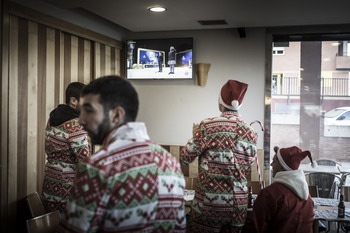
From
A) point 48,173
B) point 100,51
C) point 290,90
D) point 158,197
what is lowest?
point 48,173

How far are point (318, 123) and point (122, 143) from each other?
388 centimetres

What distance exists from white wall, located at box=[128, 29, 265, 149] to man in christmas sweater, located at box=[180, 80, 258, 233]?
2.04 metres

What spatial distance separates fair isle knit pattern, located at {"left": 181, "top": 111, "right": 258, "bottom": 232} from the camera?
8.11 ft

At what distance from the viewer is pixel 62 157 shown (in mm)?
2680

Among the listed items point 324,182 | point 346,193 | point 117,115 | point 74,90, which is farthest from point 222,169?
point 324,182

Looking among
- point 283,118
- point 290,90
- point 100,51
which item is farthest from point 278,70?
point 100,51

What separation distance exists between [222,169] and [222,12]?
1.82 metres

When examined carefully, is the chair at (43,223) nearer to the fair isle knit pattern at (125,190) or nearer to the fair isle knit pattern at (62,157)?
the fair isle knit pattern at (62,157)

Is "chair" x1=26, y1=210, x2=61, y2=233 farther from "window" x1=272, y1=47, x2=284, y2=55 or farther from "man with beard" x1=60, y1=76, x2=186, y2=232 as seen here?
"window" x1=272, y1=47, x2=284, y2=55

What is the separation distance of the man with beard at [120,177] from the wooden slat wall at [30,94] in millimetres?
2145

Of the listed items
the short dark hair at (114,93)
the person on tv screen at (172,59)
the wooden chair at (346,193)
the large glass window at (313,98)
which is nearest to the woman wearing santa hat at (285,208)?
the short dark hair at (114,93)

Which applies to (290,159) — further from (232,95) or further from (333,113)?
(333,113)

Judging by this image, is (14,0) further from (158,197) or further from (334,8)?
(334,8)

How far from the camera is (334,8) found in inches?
133
